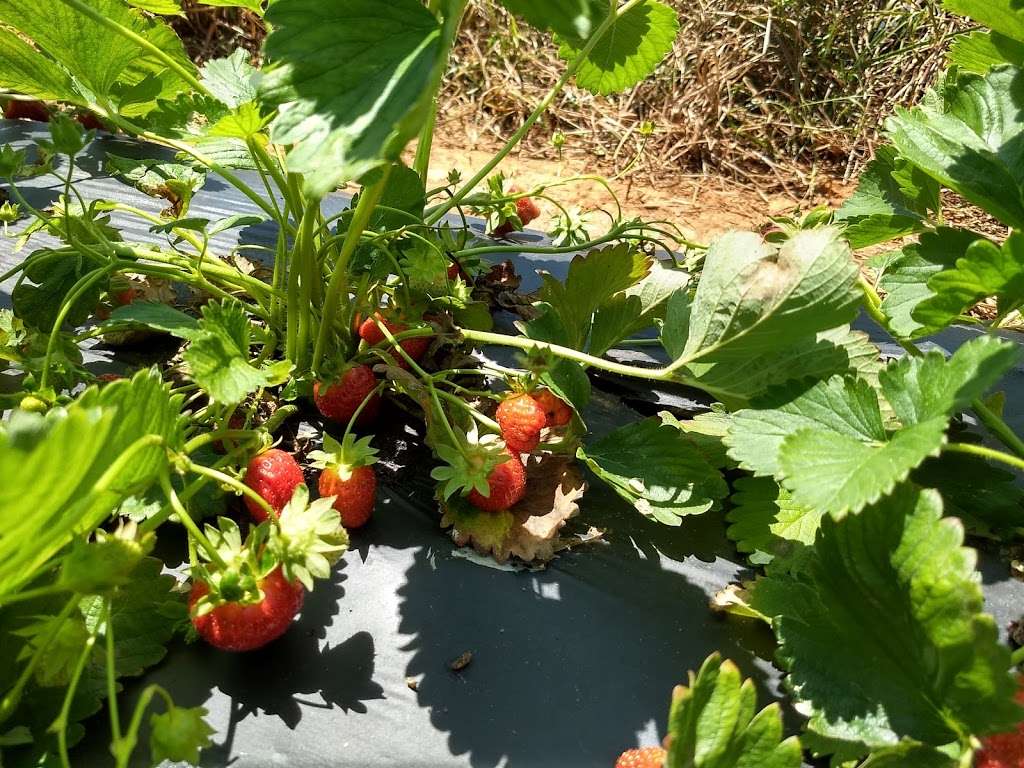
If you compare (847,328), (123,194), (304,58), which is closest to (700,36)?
(123,194)

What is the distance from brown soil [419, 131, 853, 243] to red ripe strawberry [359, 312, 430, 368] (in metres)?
1.59

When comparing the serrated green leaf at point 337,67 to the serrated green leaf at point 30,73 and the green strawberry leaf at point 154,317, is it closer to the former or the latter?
the green strawberry leaf at point 154,317

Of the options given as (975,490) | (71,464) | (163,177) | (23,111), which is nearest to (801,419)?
(975,490)

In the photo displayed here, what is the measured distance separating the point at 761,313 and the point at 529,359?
267 millimetres

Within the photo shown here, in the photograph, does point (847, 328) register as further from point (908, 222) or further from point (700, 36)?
point (700, 36)

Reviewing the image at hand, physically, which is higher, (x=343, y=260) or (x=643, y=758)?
(x=343, y=260)

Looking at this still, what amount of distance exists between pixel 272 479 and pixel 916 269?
79 cm

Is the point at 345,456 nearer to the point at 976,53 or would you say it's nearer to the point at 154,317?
the point at 154,317

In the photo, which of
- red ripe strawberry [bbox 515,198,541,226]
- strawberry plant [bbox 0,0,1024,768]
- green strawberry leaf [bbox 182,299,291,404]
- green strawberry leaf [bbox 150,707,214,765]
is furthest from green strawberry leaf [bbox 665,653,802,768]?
red ripe strawberry [bbox 515,198,541,226]

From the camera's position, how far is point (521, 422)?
35.5 inches

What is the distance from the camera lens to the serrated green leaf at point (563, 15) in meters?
0.59

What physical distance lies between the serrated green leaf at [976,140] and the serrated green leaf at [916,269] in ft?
0.32

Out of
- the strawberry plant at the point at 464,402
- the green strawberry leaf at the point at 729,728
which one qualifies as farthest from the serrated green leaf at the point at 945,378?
the green strawberry leaf at the point at 729,728

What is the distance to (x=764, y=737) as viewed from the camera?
2.03 feet
